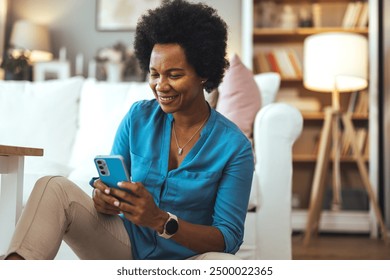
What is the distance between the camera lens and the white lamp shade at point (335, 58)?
252 centimetres

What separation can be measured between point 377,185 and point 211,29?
212cm

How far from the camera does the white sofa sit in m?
1.47

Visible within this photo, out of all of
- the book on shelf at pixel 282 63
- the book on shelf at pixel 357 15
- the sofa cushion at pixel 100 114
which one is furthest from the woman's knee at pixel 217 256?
the book on shelf at pixel 357 15

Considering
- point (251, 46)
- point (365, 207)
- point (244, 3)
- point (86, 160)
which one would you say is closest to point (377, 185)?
point (365, 207)

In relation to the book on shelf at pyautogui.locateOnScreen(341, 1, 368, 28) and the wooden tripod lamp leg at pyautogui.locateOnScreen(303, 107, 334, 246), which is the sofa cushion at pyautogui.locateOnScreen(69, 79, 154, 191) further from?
the book on shelf at pyautogui.locateOnScreen(341, 1, 368, 28)

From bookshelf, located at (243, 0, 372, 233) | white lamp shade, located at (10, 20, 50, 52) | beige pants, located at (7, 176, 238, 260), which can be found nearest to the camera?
beige pants, located at (7, 176, 238, 260)

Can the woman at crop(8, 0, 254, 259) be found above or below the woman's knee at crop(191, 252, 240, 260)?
above

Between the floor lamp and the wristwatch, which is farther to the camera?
the floor lamp

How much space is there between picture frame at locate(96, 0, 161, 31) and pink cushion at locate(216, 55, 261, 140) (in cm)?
189

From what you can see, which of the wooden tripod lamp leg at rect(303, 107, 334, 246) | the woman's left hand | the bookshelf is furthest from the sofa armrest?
the bookshelf

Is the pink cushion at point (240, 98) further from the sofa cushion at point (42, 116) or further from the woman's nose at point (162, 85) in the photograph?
the woman's nose at point (162, 85)

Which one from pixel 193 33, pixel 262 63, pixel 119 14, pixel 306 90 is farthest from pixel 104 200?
pixel 119 14

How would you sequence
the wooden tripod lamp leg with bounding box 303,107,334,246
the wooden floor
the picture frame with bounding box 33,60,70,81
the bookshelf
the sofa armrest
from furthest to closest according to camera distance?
the picture frame with bounding box 33,60,70,81
the bookshelf
the wooden tripod lamp leg with bounding box 303,107,334,246
the wooden floor
the sofa armrest

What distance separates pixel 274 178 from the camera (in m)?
1.50
